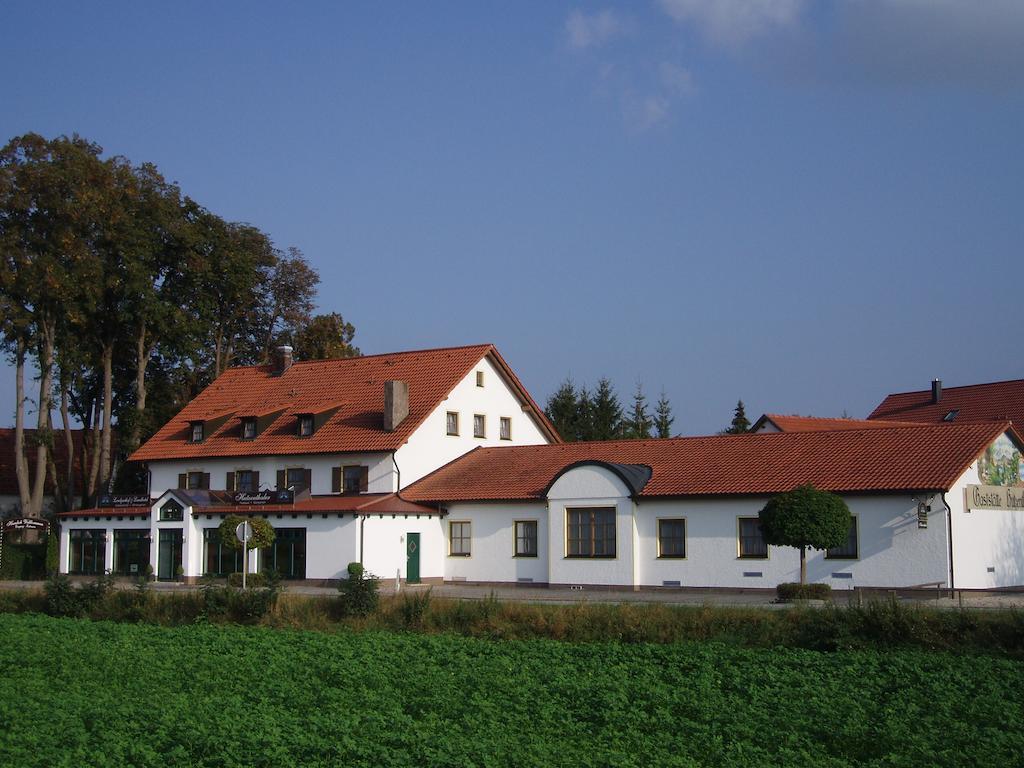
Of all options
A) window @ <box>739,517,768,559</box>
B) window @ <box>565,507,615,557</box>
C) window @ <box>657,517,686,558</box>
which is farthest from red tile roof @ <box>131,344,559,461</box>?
window @ <box>739,517,768,559</box>

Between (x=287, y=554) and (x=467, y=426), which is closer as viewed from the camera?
(x=287, y=554)

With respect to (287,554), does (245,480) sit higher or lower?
higher

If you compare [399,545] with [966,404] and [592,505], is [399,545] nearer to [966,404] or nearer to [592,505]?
[592,505]

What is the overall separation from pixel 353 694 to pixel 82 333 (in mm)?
Result: 42273

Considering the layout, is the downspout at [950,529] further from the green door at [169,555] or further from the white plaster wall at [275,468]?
the green door at [169,555]

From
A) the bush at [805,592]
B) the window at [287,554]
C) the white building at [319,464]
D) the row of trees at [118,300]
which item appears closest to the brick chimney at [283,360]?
the white building at [319,464]

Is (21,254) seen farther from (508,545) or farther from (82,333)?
(508,545)

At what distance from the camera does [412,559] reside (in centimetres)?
4072

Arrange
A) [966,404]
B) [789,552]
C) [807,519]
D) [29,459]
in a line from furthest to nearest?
[29,459] → [966,404] → [789,552] → [807,519]

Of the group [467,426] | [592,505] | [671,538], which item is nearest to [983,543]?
[671,538]

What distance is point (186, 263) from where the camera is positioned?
5600cm

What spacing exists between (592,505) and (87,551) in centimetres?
2110

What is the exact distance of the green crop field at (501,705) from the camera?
42.2 feet

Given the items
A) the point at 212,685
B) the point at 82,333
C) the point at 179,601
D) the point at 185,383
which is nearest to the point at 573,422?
the point at 185,383
